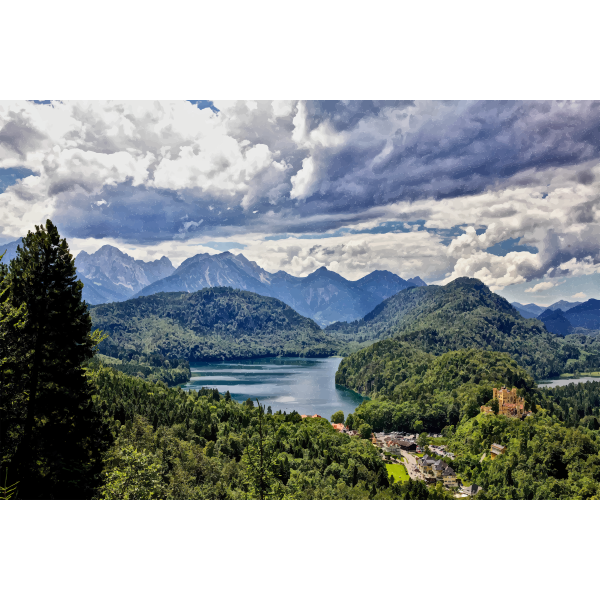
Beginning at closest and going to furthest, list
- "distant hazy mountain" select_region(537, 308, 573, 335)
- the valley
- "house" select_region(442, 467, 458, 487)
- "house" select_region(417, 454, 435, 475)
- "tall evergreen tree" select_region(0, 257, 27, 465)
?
"tall evergreen tree" select_region(0, 257, 27, 465), the valley, "house" select_region(442, 467, 458, 487), "house" select_region(417, 454, 435, 475), "distant hazy mountain" select_region(537, 308, 573, 335)

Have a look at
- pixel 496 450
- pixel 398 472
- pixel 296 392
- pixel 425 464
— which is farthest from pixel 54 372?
pixel 296 392

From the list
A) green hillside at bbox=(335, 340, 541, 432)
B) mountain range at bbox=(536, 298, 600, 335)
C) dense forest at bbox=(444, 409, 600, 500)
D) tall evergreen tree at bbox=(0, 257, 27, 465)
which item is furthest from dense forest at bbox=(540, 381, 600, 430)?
mountain range at bbox=(536, 298, 600, 335)

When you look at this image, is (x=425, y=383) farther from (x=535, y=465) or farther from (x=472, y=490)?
(x=535, y=465)

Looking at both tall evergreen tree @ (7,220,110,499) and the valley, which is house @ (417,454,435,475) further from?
tall evergreen tree @ (7,220,110,499)
